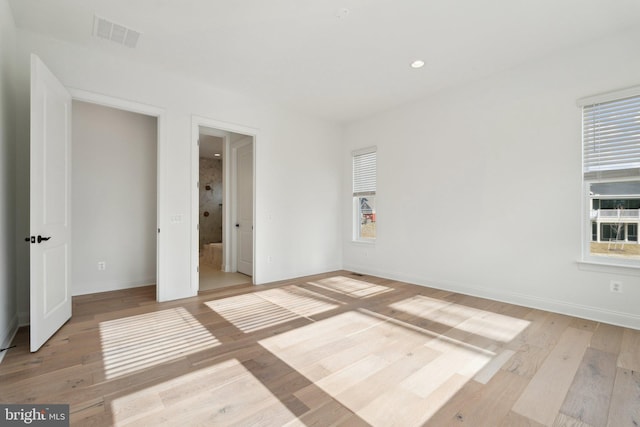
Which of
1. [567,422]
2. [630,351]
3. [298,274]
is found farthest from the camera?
[298,274]

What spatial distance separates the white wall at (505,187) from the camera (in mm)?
3143

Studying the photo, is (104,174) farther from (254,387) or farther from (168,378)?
(254,387)

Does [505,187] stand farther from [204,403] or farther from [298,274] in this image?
[204,403]

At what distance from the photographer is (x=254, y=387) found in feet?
6.34

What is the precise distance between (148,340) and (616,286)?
4520 mm

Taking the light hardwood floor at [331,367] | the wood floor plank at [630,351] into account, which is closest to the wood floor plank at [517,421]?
the light hardwood floor at [331,367]

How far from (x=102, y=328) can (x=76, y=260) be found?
1.78 meters

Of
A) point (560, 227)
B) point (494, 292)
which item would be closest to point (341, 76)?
point (560, 227)

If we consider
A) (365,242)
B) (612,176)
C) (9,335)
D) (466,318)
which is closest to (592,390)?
(466,318)

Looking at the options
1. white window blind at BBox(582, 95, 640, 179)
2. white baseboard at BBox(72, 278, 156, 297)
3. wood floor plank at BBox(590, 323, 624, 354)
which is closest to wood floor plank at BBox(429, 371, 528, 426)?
wood floor plank at BBox(590, 323, 624, 354)

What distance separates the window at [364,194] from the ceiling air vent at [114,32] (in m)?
3.74

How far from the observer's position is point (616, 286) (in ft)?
9.80

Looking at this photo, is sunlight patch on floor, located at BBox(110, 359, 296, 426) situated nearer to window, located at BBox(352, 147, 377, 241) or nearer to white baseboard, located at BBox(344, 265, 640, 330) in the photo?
white baseboard, located at BBox(344, 265, 640, 330)

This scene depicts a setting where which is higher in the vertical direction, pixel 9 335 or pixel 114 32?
pixel 114 32
